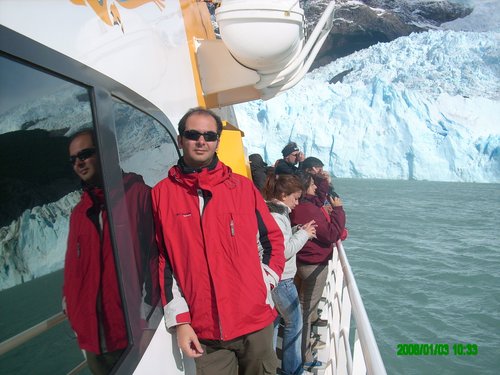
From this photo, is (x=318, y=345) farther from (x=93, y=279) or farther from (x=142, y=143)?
(x=93, y=279)

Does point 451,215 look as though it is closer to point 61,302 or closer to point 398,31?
point 61,302

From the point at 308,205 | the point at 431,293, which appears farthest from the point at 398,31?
the point at 308,205

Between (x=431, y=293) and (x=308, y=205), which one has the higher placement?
(x=308, y=205)

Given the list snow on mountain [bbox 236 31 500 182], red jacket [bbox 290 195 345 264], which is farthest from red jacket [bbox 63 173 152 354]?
snow on mountain [bbox 236 31 500 182]

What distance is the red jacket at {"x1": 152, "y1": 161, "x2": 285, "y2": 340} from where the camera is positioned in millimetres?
881

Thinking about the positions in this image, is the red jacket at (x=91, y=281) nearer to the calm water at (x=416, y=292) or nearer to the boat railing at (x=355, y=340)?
the calm water at (x=416, y=292)

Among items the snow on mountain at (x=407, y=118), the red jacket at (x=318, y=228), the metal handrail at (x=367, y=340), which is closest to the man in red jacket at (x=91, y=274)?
the metal handrail at (x=367, y=340)

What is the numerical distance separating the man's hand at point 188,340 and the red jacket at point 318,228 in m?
1.00

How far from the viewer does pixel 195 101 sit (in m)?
1.53

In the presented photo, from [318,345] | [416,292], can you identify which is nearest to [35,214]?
[318,345]

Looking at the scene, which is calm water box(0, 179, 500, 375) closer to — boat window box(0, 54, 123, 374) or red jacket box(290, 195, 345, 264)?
boat window box(0, 54, 123, 374)

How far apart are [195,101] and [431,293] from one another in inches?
164

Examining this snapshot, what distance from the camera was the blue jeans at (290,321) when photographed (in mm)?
1602

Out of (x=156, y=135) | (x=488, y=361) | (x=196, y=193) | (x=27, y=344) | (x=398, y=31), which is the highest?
(x=398, y=31)
